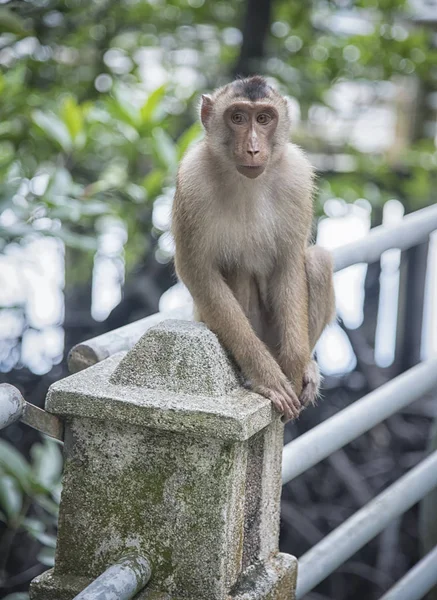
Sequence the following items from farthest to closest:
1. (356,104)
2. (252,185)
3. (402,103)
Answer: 1. (402,103)
2. (356,104)
3. (252,185)

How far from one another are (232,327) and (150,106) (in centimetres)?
209

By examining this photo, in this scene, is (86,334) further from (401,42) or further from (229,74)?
(401,42)

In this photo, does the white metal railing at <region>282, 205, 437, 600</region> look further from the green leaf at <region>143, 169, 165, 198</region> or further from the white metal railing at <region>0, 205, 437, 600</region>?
the green leaf at <region>143, 169, 165, 198</region>

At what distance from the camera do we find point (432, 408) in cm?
604

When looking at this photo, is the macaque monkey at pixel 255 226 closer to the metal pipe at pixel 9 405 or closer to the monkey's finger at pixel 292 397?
the monkey's finger at pixel 292 397

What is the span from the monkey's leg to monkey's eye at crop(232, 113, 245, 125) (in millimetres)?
504

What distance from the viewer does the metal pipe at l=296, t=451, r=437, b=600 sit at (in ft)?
8.61

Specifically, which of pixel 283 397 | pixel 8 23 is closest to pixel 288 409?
pixel 283 397

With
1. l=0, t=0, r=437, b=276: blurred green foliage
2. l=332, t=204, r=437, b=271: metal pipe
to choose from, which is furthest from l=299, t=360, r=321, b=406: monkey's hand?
l=0, t=0, r=437, b=276: blurred green foliage

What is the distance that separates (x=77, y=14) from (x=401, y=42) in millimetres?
2189

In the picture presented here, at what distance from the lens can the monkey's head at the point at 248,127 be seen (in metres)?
2.90

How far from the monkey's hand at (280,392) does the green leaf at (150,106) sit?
2.20 meters

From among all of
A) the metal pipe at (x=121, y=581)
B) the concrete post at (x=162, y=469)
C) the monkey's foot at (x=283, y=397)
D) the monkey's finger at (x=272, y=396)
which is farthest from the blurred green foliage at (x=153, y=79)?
the metal pipe at (x=121, y=581)

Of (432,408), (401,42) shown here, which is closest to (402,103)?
(401,42)
